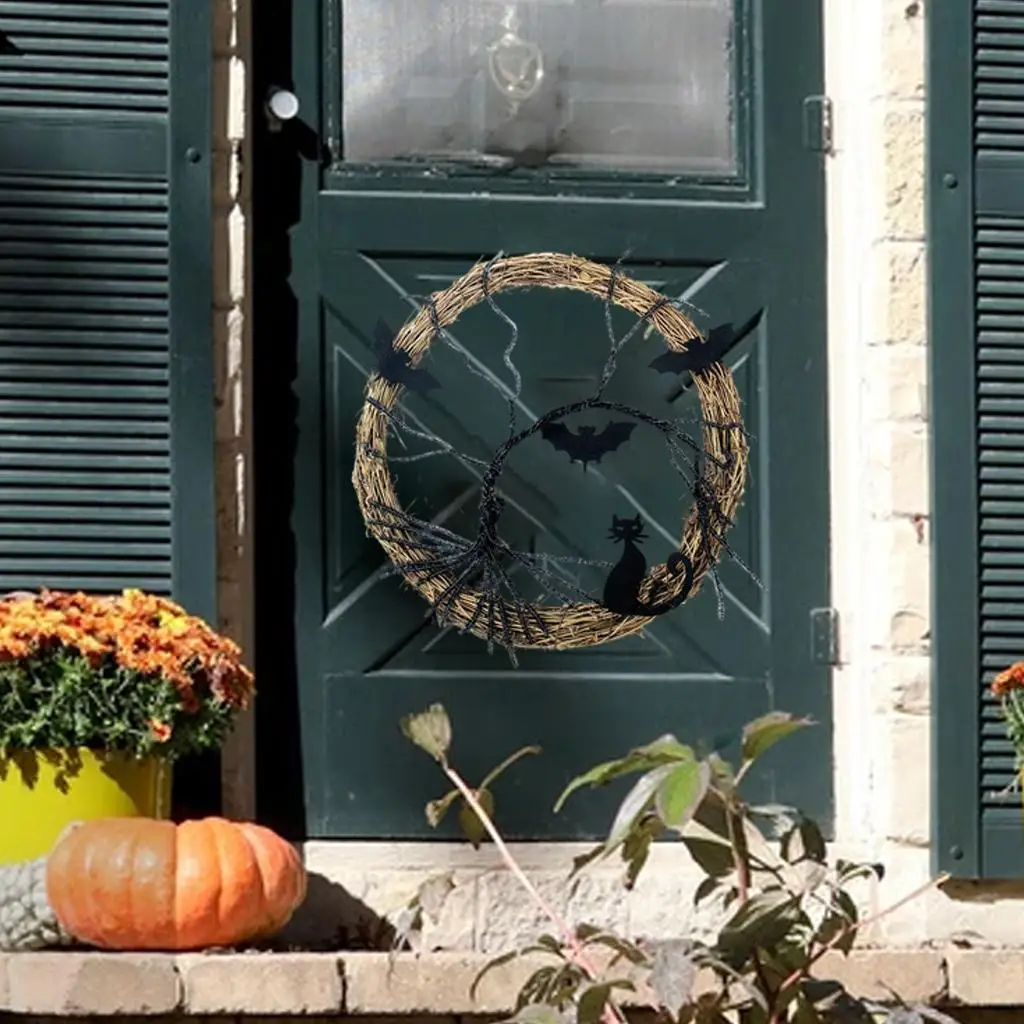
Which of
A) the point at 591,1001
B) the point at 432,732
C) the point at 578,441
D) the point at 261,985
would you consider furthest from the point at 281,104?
the point at 591,1001

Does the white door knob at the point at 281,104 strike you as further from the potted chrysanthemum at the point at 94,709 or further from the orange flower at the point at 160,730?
the orange flower at the point at 160,730

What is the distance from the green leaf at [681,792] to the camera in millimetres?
2887

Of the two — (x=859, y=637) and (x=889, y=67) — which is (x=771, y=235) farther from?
(x=859, y=637)

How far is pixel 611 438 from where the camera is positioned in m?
5.04

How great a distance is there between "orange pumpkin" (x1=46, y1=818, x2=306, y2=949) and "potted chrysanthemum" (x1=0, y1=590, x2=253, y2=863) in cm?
12

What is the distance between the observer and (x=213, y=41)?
491cm

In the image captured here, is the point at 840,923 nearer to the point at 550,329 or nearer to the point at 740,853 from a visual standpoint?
the point at 740,853

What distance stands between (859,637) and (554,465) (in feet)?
2.39

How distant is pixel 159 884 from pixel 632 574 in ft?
4.25

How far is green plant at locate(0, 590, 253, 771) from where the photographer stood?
4.37 metres

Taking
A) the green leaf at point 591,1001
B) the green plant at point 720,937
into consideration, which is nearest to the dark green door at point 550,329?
the green plant at point 720,937

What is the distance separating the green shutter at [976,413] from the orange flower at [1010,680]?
0.09 meters

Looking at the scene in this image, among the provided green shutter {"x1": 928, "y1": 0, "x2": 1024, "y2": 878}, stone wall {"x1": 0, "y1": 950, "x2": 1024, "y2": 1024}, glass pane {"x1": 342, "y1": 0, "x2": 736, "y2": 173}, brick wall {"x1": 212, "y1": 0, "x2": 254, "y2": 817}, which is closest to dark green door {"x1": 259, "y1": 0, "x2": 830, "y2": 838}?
glass pane {"x1": 342, "y1": 0, "x2": 736, "y2": 173}

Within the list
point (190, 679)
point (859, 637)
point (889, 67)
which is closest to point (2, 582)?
point (190, 679)
